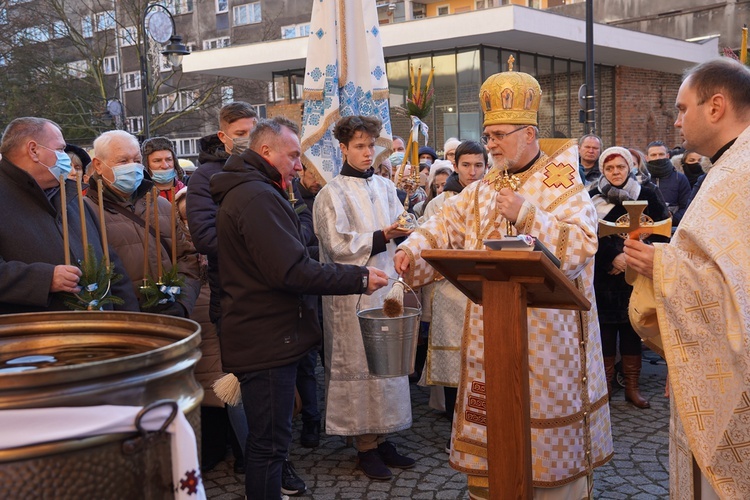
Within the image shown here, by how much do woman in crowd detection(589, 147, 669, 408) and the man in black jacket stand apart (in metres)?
3.31

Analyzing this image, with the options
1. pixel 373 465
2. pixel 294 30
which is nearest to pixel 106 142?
pixel 373 465

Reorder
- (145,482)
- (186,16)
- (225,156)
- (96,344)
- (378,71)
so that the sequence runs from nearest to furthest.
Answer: (145,482) → (96,344) → (225,156) → (378,71) → (186,16)

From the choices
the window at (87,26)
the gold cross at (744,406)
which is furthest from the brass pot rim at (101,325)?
the window at (87,26)

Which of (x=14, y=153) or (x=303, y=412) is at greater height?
(x=14, y=153)

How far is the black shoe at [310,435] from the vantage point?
5465 millimetres

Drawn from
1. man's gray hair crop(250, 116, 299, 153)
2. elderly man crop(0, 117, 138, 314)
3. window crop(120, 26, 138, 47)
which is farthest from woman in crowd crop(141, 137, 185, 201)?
window crop(120, 26, 138, 47)

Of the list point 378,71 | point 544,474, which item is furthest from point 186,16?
point 544,474

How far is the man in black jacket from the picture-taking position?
364 centimetres

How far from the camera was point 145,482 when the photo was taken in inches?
64.1

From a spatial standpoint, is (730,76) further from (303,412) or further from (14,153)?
(303,412)

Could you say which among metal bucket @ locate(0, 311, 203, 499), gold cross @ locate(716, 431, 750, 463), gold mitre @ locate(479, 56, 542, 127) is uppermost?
gold mitre @ locate(479, 56, 542, 127)

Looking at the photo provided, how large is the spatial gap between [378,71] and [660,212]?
258 cm

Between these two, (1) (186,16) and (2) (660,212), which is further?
(1) (186,16)

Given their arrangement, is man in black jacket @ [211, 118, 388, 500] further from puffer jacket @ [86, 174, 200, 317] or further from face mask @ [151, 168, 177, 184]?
face mask @ [151, 168, 177, 184]
